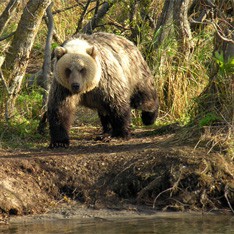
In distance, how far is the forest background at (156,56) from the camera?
29.9 feet

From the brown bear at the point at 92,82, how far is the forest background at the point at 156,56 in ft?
2.49

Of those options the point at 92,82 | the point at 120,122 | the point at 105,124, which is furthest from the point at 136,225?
the point at 105,124

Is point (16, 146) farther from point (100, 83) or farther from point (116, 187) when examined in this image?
point (116, 187)

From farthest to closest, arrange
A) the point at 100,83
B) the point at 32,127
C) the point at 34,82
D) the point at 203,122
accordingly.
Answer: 1. the point at 34,82
2. the point at 32,127
3. the point at 100,83
4. the point at 203,122

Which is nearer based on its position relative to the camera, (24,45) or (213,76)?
(213,76)

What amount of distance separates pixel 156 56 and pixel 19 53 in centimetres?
226

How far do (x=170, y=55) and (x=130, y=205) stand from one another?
416cm

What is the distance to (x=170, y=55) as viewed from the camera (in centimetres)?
1163

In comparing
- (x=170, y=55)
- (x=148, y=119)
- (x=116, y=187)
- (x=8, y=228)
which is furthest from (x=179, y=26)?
(x=8, y=228)

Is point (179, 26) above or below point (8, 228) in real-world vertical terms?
above

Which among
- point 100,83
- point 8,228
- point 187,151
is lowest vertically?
point 8,228

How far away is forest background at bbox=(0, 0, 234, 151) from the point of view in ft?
29.9

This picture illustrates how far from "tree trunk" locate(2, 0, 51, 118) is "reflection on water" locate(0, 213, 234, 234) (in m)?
3.18

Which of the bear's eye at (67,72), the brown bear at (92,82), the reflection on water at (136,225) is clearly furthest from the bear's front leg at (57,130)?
the reflection on water at (136,225)
